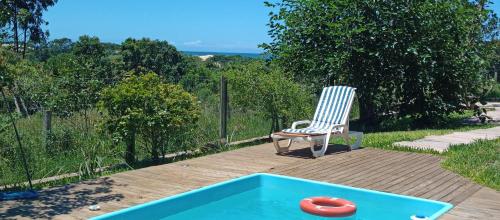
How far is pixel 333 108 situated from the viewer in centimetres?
995

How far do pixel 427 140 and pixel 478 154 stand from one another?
7.38 ft

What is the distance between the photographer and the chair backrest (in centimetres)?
973

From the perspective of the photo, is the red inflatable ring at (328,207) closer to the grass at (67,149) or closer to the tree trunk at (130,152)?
the grass at (67,149)

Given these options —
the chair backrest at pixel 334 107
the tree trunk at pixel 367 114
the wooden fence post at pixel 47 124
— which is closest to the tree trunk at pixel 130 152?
the wooden fence post at pixel 47 124

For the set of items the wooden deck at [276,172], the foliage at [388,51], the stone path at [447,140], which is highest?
the foliage at [388,51]

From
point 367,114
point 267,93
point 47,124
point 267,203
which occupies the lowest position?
point 267,203

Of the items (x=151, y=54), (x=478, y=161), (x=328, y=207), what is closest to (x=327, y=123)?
(x=478, y=161)

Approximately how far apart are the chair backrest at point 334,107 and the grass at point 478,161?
1.88m

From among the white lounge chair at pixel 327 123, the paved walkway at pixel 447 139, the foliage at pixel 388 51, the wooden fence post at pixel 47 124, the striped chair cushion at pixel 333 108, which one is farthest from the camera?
the foliage at pixel 388 51

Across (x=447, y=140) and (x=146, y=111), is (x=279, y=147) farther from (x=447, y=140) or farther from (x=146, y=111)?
(x=447, y=140)

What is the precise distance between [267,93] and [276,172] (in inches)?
130

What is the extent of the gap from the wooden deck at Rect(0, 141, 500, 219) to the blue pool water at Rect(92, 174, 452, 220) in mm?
183

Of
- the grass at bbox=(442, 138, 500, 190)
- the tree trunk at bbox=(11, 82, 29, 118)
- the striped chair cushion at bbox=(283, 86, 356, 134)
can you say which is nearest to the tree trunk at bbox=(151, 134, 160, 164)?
the tree trunk at bbox=(11, 82, 29, 118)

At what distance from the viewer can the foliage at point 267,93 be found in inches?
433
